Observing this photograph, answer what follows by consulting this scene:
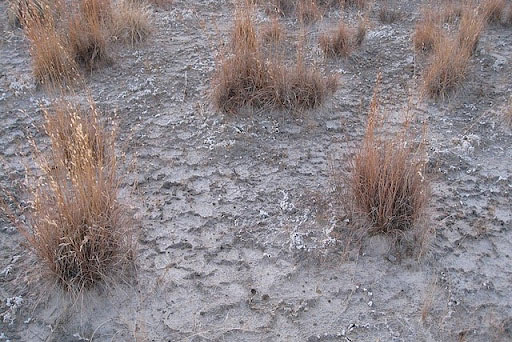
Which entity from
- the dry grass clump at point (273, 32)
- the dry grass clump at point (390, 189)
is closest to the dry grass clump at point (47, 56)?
the dry grass clump at point (273, 32)

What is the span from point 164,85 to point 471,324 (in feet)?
9.51

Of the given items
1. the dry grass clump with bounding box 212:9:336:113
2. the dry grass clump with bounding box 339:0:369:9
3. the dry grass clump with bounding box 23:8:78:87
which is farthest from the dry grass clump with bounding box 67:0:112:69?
the dry grass clump with bounding box 339:0:369:9

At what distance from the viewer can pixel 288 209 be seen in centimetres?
308

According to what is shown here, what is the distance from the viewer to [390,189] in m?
2.75

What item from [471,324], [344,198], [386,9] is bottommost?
[471,324]

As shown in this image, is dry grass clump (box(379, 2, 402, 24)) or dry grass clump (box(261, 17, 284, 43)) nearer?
dry grass clump (box(261, 17, 284, 43))

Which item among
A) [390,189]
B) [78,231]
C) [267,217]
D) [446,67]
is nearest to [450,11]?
[446,67]

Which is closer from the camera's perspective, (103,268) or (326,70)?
(103,268)

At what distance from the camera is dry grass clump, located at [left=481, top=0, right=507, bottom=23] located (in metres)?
4.96

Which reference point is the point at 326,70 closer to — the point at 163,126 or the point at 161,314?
the point at 163,126

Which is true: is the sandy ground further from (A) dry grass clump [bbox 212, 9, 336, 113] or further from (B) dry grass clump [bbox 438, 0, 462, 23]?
(B) dry grass clump [bbox 438, 0, 462, 23]

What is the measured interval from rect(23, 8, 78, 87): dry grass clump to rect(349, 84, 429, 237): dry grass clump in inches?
97.0

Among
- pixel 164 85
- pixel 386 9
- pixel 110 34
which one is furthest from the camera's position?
pixel 386 9

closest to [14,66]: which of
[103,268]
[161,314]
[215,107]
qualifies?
[215,107]
